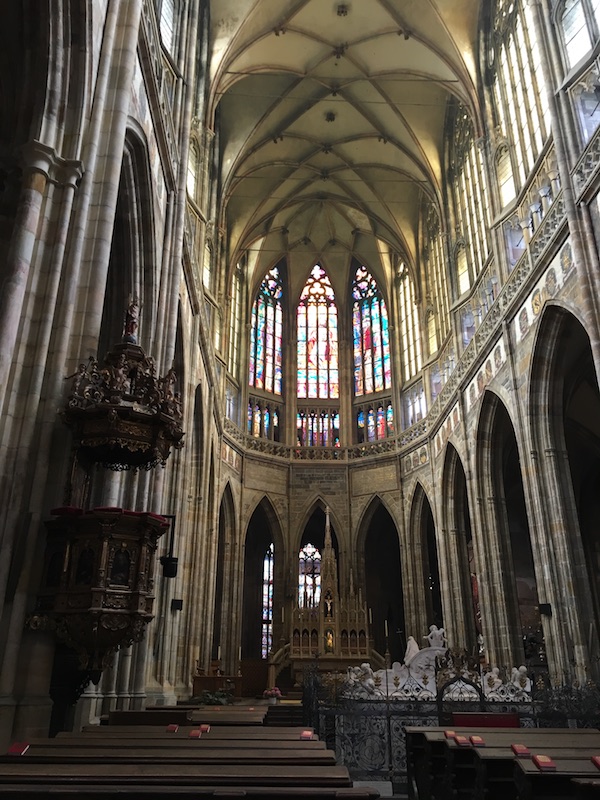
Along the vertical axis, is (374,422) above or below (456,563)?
above

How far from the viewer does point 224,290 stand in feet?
90.6

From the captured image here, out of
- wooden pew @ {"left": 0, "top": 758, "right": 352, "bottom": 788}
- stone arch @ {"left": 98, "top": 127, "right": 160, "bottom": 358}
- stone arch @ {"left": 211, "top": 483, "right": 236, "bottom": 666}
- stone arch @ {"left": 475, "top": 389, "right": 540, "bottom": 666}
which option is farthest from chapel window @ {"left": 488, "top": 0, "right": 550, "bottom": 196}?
wooden pew @ {"left": 0, "top": 758, "right": 352, "bottom": 788}

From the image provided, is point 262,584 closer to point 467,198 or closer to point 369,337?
point 369,337

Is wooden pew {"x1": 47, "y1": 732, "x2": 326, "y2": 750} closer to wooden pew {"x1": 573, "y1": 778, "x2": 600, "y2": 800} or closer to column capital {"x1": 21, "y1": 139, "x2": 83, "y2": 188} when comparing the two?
wooden pew {"x1": 573, "y1": 778, "x2": 600, "y2": 800}

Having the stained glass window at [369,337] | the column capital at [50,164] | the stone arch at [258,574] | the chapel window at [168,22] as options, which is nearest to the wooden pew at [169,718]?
the column capital at [50,164]

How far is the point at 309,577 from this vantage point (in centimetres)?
3014

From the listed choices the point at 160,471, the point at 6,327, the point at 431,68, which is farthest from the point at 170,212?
the point at 431,68

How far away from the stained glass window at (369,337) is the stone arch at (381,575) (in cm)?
565

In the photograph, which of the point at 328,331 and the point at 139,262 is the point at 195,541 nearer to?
the point at 139,262

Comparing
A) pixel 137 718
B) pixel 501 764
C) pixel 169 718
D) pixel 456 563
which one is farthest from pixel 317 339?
pixel 501 764

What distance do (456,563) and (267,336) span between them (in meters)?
14.2

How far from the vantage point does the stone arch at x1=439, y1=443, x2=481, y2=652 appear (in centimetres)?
2256

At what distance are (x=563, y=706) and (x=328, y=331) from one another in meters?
25.0

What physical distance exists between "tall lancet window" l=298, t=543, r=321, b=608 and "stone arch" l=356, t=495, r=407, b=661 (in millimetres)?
2130
